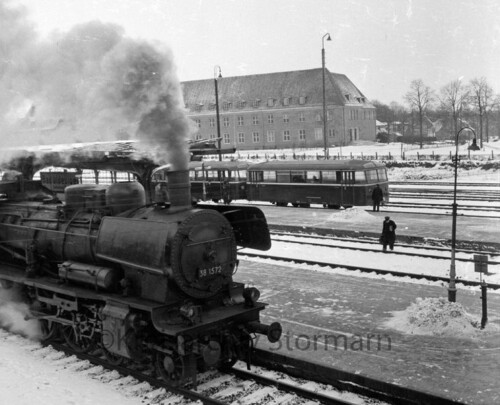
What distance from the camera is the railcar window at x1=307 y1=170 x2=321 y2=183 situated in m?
29.0

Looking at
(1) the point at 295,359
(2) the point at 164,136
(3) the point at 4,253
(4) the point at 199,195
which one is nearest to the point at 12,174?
(3) the point at 4,253

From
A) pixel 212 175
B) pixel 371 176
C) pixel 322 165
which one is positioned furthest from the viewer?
pixel 212 175

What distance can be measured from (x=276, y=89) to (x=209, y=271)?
2475 inches

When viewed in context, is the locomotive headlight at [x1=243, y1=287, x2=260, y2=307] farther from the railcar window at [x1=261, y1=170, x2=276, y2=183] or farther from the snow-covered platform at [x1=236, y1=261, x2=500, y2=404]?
the railcar window at [x1=261, y1=170, x2=276, y2=183]

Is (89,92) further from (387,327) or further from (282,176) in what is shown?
(282,176)

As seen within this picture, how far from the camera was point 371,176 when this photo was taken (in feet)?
92.3

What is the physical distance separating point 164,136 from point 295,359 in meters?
4.32

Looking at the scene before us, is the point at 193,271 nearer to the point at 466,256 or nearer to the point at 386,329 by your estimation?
the point at 386,329

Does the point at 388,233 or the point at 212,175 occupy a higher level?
the point at 212,175

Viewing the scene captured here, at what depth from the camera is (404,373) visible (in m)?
8.28

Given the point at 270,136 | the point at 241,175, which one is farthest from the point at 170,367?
the point at 270,136

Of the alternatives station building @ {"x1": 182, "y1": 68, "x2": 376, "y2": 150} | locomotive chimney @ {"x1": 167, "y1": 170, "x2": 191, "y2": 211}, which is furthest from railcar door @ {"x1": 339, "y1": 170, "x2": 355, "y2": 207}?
station building @ {"x1": 182, "y1": 68, "x2": 376, "y2": 150}

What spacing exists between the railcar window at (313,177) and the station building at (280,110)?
37.6m

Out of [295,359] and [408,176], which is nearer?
[295,359]
